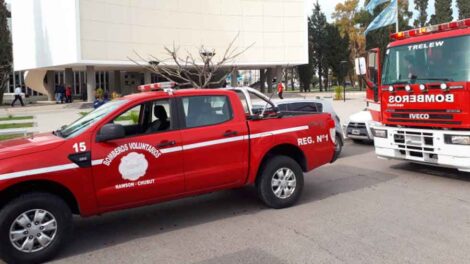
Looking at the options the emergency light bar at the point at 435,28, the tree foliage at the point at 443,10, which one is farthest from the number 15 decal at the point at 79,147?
the tree foliage at the point at 443,10

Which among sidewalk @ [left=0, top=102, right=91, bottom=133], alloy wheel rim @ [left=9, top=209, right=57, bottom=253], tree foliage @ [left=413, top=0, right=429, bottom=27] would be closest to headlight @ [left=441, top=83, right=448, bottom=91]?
alloy wheel rim @ [left=9, top=209, right=57, bottom=253]

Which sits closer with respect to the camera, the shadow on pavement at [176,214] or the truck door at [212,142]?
the shadow on pavement at [176,214]

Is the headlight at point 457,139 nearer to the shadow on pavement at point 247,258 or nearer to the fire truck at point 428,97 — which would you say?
the fire truck at point 428,97

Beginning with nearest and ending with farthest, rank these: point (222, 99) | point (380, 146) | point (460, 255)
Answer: point (460, 255), point (222, 99), point (380, 146)

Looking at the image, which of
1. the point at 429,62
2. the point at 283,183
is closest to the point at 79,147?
the point at 283,183

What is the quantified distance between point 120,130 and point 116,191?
0.71 metres

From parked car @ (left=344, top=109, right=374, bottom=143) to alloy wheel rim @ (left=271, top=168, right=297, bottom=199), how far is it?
635 centimetres

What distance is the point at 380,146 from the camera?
8.55 m

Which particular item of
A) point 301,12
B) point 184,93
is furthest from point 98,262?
point 301,12

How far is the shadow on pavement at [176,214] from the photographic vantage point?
5.31m

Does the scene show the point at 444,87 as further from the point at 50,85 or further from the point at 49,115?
the point at 50,85

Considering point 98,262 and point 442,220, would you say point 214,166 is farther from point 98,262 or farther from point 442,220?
point 442,220

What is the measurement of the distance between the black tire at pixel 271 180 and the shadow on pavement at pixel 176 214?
24 cm

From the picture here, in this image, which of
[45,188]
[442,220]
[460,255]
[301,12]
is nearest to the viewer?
[460,255]
